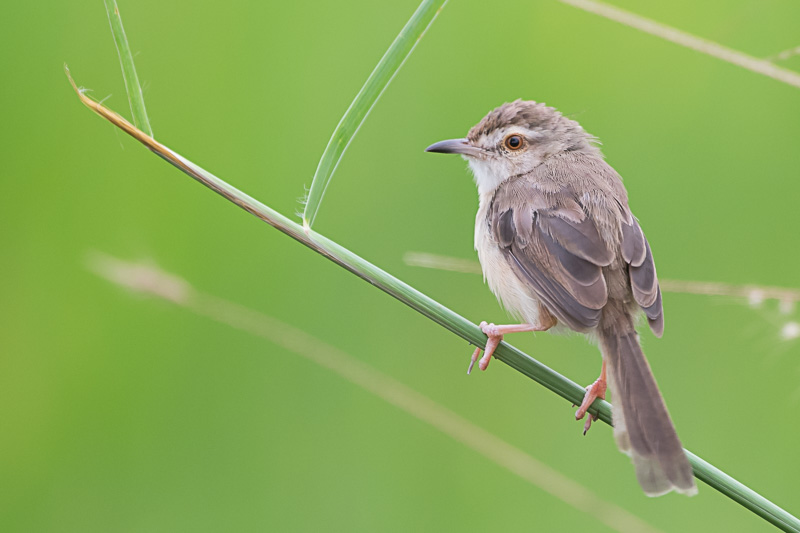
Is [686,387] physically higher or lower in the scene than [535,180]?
lower

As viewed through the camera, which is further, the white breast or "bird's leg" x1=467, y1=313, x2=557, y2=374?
the white breast

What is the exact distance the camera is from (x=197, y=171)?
2311mm

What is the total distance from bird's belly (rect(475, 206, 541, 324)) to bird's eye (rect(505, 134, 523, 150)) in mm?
565

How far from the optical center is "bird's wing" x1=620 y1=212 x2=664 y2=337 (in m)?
3.28

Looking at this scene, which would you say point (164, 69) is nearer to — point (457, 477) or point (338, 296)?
point (338, 296)

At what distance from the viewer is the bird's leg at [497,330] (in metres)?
3.05

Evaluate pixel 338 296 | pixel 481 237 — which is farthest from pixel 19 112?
pixel 481 237

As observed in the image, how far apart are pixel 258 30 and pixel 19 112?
4.72 feet

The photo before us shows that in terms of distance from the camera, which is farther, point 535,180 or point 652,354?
point 652,354

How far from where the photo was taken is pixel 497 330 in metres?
3.19

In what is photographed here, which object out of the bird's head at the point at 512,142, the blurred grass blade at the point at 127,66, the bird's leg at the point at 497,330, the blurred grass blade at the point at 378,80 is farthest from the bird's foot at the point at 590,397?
the blurred grass blade at the point at 127,66

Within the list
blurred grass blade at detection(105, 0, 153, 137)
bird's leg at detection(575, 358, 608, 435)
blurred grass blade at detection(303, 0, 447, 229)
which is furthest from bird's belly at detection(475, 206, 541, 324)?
blurred grass blade at detection(105, 0, 153, 137)

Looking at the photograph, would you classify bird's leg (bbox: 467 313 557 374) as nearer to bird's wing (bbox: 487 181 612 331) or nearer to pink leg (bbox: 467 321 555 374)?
pink leg (bbox: 467 321 555 374)

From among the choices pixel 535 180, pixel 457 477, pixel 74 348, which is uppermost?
pixel 535 180
